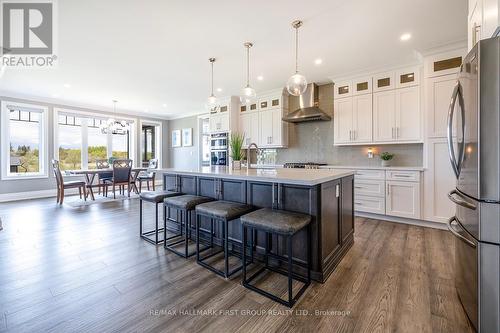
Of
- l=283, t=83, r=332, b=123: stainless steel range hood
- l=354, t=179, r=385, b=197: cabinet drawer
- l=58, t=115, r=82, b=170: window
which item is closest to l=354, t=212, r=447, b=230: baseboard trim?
l=354, t=179, r=385, b=197: cabinet drawer

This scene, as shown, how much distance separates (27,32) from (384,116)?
5.60 metres

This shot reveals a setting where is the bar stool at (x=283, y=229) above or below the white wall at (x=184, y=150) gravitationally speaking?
below

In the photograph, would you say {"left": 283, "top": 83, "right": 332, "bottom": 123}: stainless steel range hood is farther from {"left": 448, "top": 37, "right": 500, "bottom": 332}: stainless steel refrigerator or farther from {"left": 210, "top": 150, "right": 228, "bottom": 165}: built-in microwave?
{"left": 448, "top": 37, "right": 500, "bottom": 332}: stainless steel refrigerator

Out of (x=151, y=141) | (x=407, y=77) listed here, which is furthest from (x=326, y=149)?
(x=151, y=141)

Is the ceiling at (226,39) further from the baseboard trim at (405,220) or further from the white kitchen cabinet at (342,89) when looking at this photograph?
the baseboard trim at (405,220)

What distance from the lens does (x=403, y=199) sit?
3762mm

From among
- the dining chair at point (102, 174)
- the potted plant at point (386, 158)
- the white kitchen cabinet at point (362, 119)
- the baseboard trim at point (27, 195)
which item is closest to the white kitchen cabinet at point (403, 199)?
the potted plant at point (386, 158)

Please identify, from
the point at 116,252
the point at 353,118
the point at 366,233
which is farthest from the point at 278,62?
the point at 116,252

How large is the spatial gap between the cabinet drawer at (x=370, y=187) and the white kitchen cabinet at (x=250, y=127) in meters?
2.70

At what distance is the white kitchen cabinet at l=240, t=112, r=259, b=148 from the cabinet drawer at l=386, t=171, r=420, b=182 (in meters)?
3.10

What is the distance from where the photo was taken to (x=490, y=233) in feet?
4.22

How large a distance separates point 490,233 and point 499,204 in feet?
0.57

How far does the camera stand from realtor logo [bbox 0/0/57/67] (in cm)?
249

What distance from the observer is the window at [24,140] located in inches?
218
